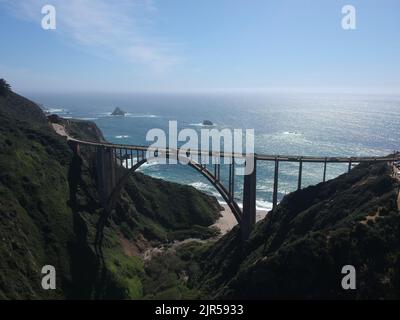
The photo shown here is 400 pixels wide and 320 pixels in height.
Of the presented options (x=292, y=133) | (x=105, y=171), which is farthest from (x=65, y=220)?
(x=292, y=133)

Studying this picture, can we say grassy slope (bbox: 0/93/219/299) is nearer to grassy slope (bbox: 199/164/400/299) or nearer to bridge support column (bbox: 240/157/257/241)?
grassy slope (bbox: 199/164/400/299)

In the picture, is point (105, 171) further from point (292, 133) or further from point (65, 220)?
point (292, 133)

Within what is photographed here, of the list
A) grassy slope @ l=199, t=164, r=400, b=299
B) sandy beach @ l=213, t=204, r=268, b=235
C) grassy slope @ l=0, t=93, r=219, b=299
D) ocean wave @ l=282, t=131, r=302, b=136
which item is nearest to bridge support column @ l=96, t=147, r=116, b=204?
grassy slope @ l=0, t=93, r=219, b=299

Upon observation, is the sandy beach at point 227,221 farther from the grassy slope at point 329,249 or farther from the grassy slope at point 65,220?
the grassy slope at point 329,249

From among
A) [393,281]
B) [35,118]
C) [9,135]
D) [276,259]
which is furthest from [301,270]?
[35,118]

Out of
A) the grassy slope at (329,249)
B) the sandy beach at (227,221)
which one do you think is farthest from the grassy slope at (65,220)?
the grassy slope at (329,249)

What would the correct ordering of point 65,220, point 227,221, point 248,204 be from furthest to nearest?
point 227,221 → point 65,220 → point 248,204

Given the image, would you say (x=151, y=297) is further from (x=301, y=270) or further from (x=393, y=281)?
(x=393, y=281)
